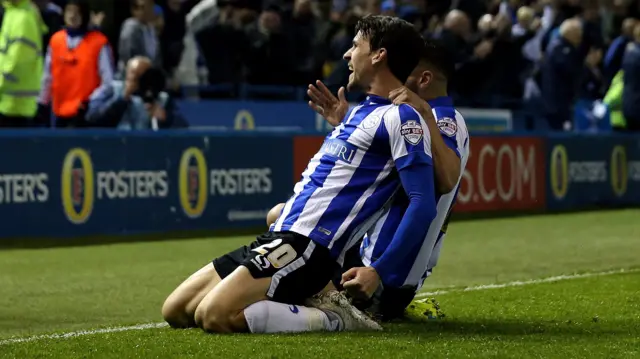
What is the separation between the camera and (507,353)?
616cm

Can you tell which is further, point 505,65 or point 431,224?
point 505,65

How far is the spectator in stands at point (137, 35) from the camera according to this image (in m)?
15.6

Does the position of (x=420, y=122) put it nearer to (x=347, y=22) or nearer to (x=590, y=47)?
(x=347, y=22)

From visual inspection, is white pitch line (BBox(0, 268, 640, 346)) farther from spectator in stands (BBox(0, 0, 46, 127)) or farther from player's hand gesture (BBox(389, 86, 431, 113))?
spectator in stands (BBox(0, 0, 46, 127))

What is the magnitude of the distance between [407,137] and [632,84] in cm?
1412

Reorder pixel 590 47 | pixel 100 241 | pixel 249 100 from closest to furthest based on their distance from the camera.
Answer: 1. pixel 100 241
2. pixel 249 100
3. pixel 590 47

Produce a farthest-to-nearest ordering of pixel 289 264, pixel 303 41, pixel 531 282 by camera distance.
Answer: pixel 303 41 < pixel 531 282 < pixel 289 264

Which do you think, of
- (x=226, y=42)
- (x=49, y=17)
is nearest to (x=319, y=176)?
(x=49, y=17)

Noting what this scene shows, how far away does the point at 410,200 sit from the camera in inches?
256

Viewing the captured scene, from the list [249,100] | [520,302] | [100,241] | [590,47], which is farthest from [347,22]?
[520,302]

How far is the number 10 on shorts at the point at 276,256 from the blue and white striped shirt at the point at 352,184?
11 centimetres

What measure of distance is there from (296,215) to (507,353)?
4.18 ft

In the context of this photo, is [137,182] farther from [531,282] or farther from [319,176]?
[319,176]

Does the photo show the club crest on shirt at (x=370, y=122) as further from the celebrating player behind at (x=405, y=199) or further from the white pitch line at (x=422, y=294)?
the white pitch line at (x=422, y=294)
